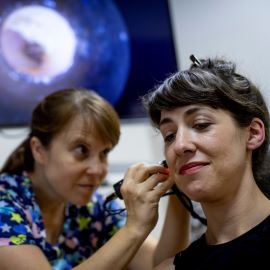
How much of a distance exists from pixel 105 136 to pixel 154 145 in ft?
2.41

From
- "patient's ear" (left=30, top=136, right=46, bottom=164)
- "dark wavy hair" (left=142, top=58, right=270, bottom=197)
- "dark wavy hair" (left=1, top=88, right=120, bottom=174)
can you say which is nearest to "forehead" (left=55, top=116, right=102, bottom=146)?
"dark wavy hair" (left=1, top=88, right=120, bottom=174)

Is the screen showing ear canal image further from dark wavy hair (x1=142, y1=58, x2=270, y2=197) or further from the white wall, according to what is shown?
dark wavy hair (x1=142, y1=58, x2=270, y2=197)

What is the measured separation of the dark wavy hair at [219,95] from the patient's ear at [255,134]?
16 millimetres

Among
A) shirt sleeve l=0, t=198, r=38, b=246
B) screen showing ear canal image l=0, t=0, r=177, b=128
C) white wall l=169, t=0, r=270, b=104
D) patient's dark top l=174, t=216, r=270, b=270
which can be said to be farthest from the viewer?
screen showing ear canal image l=0, t=0, r=177, b=128

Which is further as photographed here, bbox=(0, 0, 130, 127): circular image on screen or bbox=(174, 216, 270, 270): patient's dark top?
bbox=(0, 0, 130, 127): circular image on screen

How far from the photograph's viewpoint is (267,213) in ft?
3.68

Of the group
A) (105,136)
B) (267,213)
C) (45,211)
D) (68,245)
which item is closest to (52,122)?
(105,136)

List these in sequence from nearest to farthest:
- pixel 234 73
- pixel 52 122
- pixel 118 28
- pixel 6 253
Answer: pixel 234 73 < pixel 6 253 < pixel 52 122 < pixel 118 28

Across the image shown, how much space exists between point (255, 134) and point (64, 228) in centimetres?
91

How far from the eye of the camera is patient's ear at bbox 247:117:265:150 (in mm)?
1130

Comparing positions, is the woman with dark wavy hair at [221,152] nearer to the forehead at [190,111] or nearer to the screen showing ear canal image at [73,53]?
the forehead at [190,111]

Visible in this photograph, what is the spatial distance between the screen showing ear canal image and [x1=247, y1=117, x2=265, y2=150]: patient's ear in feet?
3.53

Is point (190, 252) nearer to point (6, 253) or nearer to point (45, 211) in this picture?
point (6, 253)

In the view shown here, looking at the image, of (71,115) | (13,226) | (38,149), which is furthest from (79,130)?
(13,226)
